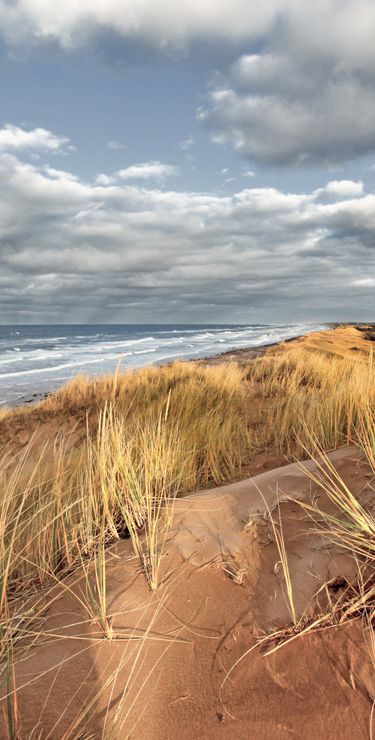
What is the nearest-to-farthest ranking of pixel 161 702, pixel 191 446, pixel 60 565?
pixel 161 702
pixel 60 565
pixel 191 446

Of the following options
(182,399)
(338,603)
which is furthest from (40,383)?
(338,603)

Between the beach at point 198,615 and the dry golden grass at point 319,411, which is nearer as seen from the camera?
the beach at point 198,615

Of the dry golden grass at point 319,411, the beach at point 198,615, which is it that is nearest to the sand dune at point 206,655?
the beach at point 198,615

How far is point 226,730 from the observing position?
5.13 feet

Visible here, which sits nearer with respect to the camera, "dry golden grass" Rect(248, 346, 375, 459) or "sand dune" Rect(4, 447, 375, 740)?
"sand dune" Rect(4, 447, 375, 740)

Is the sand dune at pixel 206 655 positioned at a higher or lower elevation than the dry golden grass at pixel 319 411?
lower

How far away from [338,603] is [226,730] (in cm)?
71

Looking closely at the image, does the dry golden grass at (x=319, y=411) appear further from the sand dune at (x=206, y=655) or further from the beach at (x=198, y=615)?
the sand dune at (x=206, y=655)

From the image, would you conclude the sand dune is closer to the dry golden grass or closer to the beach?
the beach

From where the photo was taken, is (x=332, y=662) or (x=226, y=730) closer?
(x=226, y=730)

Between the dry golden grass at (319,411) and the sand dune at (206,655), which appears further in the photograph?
the dry golden grass at (319,411)

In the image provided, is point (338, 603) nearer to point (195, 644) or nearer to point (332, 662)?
point (332, 662)

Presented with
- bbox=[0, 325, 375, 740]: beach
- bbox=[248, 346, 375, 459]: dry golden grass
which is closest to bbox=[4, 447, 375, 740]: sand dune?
bbox=[0, 325, 375, 740]: beach

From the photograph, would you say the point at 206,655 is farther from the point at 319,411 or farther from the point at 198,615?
the point at 319,411
